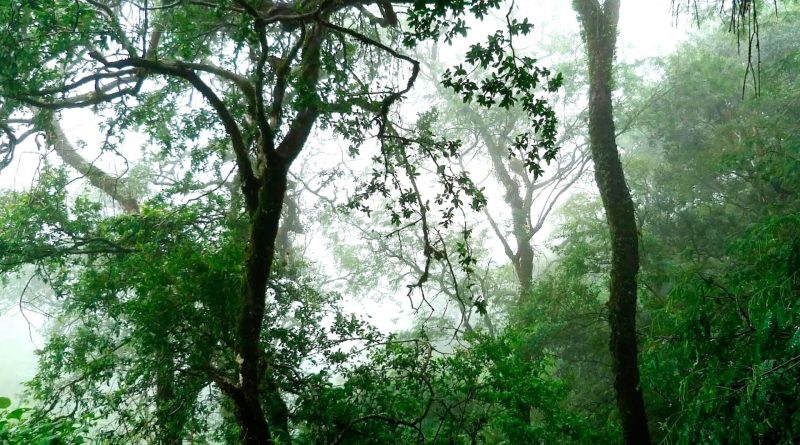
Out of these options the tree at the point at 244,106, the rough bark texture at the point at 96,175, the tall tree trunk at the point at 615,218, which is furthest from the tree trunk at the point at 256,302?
the rough bark texture at the point at 96,175

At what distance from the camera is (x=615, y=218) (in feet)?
16.6

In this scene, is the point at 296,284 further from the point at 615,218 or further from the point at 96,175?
the point at 615,218

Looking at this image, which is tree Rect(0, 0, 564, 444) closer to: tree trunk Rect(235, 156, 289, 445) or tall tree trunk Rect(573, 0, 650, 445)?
tree trunk Rect(235, 156, 289, 445)

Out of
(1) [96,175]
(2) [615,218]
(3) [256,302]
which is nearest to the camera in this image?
(3) [256,302]

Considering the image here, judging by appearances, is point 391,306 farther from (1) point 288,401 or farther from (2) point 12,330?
(2) point 12,330

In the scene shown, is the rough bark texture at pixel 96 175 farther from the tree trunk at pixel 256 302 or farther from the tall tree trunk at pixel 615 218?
the tall tree trunk at pixel 615 218

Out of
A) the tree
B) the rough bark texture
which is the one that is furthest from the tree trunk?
the rough bark texture

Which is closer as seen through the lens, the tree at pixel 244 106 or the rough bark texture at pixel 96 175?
the tree at pixel 244 106

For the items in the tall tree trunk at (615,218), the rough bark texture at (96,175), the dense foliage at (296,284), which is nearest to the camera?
the dense foliage at (296,284)

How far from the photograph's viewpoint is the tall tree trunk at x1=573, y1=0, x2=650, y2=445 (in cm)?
457

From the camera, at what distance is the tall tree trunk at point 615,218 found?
4.57 meters

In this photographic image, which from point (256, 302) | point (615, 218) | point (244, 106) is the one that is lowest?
point (256, 302)

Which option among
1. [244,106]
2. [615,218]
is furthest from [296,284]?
[615,218]

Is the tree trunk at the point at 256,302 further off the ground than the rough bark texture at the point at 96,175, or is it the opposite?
the rough bark texture at the point at 96,175
